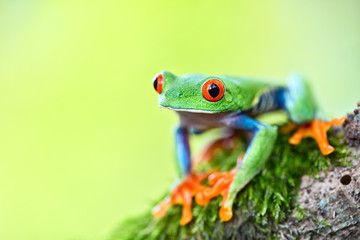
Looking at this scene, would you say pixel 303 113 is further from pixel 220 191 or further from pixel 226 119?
pixel 220 191

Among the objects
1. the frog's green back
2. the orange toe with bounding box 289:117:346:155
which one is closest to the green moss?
the orange toe with bounding box 289:117:346:155

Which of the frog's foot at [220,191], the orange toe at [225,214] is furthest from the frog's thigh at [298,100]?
the orange toe at [225,214]

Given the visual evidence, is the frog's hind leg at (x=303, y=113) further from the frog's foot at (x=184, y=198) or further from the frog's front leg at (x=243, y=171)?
the frog's foot at (x=184, y=198)

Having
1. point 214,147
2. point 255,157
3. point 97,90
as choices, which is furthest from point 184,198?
point 97,90

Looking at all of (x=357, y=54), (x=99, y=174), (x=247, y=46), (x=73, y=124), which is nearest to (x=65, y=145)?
(x=73, y=124)

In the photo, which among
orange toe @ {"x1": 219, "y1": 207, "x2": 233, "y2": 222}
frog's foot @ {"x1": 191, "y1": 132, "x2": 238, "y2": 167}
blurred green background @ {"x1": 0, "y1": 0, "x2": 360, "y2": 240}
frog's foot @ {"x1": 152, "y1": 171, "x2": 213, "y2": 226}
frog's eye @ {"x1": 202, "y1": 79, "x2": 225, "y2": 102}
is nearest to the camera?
orange toe @ {"x1": 219, "y1": 207, "x2": 233, "y2": 222}

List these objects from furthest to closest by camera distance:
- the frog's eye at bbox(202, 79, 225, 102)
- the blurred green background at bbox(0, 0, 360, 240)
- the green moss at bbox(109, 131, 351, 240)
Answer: the blurred green background at bbox(0, 0, 360, 240)
the frog's eye at bbox(202, 79, 225, 102)
the green moss at bbox(109, 131, 351, 240)

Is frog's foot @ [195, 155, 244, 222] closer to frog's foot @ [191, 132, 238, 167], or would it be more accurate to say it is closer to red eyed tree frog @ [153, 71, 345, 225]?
red eyed tree frog @ [153, 71, 345, 225]
